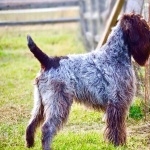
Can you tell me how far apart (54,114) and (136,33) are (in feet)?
4.71

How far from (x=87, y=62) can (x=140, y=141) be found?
1286 mm

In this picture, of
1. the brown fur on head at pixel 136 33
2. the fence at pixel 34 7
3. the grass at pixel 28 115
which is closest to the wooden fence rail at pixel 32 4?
the fence at pixel 34 7

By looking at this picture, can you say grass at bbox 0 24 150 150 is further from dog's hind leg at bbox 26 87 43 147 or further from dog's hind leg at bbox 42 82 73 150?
dog's hind leg at bbox 42 82 73 150

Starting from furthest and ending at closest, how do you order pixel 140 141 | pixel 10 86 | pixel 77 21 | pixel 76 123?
pixel 77 21 < pixel 10 86 < pixel 76 123 < pixel 140 141

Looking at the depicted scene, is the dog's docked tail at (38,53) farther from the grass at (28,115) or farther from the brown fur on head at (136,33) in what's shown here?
the brown fur on head at (136,33)

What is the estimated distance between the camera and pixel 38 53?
6.52 m

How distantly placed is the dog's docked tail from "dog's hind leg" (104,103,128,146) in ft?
3.14

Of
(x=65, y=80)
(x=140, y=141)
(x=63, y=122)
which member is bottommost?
(x=140, y=141)

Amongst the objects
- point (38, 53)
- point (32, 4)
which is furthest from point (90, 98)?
point (32, 4)

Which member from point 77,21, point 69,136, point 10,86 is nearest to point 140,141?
point 69,136

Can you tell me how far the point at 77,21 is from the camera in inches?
712

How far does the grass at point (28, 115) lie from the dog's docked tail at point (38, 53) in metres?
0.90

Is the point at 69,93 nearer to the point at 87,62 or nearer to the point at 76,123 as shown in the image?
the point at 87,62

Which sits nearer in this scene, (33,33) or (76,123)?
(76,123)
